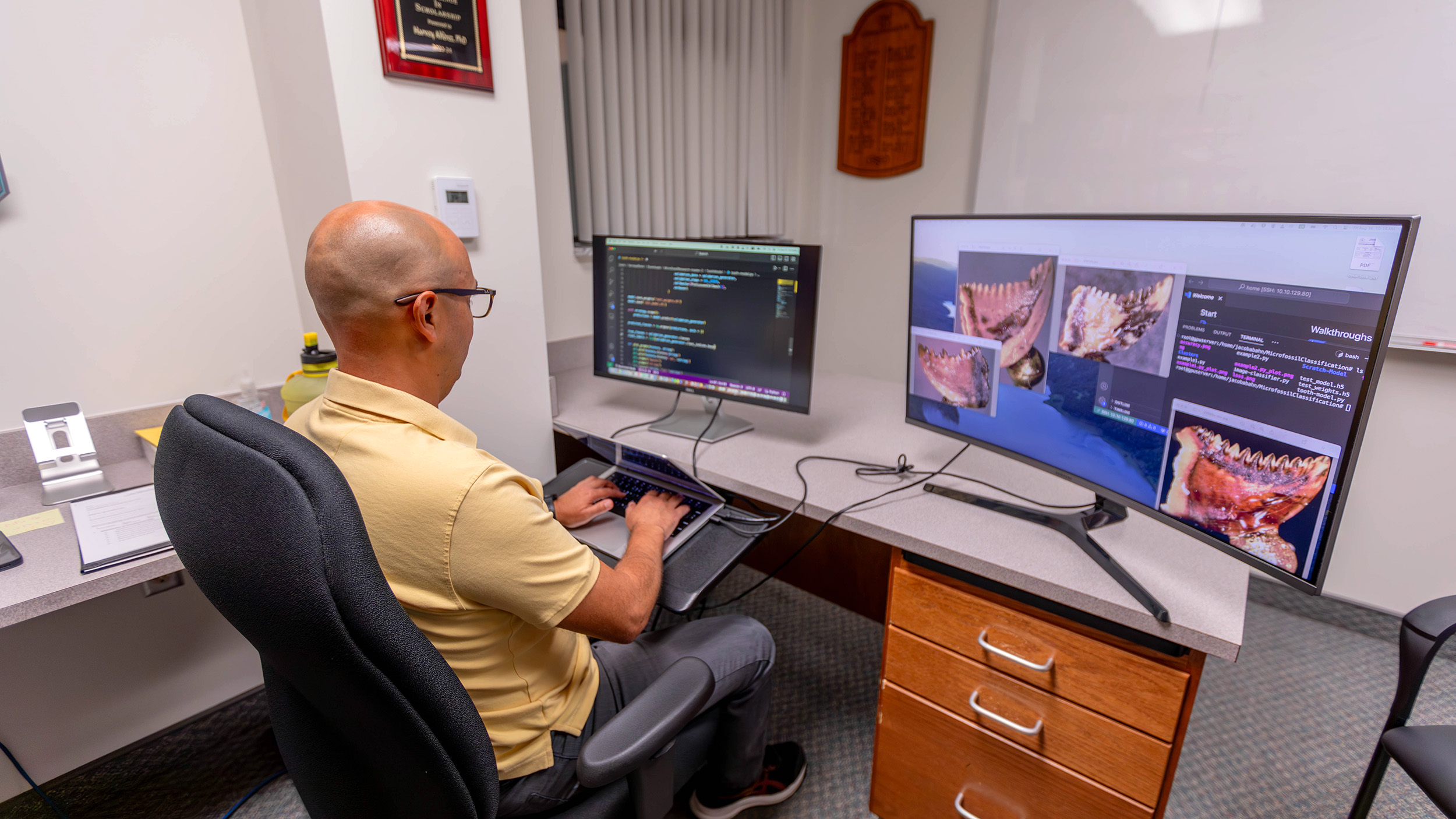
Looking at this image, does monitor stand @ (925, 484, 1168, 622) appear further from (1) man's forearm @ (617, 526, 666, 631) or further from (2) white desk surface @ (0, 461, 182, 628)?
(2) white desk surface @ (0, 461, 182, 628)

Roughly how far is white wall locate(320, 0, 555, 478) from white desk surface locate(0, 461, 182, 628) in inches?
25.6

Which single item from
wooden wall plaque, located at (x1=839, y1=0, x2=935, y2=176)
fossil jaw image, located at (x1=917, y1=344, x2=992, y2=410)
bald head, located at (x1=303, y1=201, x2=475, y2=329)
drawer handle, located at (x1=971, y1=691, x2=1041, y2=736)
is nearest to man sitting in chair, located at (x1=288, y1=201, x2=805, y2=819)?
bald head, located at (x1=303, y1=201, x2=475, y2=329)

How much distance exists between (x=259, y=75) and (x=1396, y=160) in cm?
298

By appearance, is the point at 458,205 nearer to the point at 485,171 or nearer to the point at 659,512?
the point at 485,171

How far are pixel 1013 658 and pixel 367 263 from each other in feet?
3.65

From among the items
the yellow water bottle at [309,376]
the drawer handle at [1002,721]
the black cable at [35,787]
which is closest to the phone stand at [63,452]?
the yellow water bottle at [309,376]

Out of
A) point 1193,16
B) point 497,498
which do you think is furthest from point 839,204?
point 497,498

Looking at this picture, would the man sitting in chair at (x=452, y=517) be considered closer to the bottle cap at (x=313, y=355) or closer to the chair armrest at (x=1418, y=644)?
the bottle cap at (x=313, y=355)

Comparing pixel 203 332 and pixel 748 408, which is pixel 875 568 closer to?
pixel 748 408

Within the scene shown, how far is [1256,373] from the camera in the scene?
830mm

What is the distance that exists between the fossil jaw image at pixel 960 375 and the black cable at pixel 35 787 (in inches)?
83.2

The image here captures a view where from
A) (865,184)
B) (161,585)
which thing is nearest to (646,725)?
(161,585)

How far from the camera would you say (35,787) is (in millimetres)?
1432

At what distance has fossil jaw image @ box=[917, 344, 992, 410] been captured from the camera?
4.01 feet
